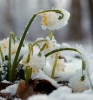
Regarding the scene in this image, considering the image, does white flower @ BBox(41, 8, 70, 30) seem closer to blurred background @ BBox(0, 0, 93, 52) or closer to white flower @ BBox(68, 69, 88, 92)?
white flower @ BBox(68, 69, 88, 92)

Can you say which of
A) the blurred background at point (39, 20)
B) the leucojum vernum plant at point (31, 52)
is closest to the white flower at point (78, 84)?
the leucojum vernum plant at point (31, 52)

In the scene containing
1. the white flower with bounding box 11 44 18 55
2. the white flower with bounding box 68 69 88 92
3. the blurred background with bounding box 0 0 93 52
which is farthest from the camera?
the blurred background with bounding box 0 0 93 52

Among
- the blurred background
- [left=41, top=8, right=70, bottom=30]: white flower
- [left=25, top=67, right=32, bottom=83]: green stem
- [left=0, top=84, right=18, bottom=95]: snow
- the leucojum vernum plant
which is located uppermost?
the blurred background

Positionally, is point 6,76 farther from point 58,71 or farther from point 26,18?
point 26,18

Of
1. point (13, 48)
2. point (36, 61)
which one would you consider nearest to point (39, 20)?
point (13, 48)

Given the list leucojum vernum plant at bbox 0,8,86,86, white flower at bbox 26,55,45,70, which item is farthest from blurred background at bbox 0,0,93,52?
white flower at bbox 26,55,45,70

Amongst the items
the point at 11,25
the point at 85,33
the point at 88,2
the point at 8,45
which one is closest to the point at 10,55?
the point at 8,45

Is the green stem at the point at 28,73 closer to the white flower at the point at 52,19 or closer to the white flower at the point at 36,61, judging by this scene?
the white flower at the point at 36,61
